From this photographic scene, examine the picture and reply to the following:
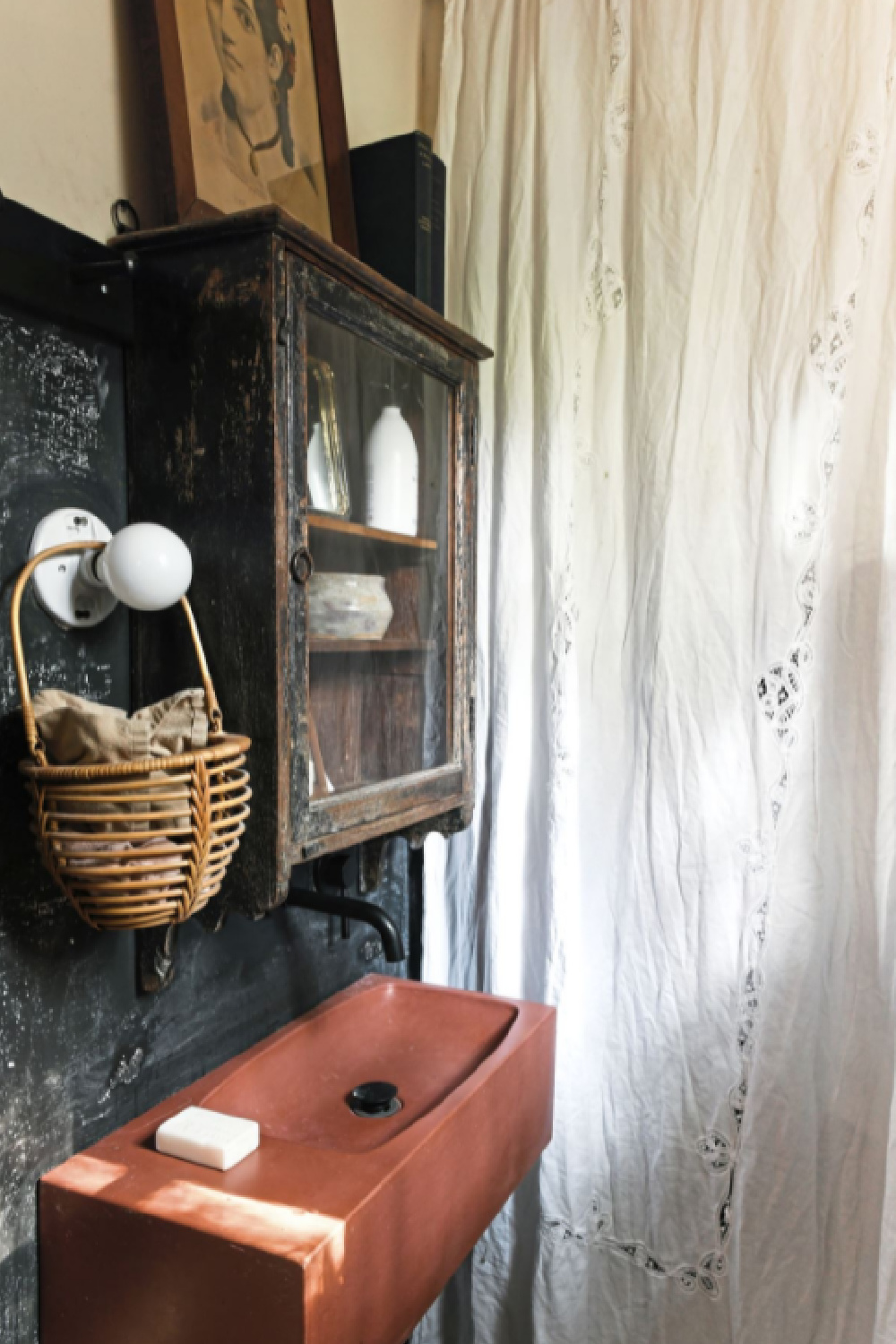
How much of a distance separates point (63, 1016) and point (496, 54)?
1379 mm

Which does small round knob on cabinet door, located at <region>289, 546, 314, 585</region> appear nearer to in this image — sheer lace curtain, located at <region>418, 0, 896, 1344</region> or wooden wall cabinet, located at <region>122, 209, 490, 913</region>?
wooden wall cabinet, located at <region>122, 209, 490, 913</region>

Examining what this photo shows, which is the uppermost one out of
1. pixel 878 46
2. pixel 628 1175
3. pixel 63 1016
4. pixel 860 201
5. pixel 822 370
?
pixel 878 46

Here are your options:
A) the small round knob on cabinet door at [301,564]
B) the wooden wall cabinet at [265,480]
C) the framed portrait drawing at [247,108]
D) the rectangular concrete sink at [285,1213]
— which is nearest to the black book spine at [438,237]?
the framed portrait drawing at [247,108]

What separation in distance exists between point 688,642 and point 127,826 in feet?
2.73

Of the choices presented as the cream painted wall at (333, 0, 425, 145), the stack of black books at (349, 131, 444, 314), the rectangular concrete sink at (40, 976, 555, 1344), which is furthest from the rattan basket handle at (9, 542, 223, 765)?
the cream painted wall at (333, 0, 425, 145)

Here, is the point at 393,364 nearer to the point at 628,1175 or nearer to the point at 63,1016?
the point at 63,1016

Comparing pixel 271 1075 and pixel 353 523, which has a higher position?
pixel 353 523

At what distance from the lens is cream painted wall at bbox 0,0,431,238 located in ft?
2.62

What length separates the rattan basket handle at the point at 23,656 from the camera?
0.72 m

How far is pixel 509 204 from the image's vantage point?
138 centimetres

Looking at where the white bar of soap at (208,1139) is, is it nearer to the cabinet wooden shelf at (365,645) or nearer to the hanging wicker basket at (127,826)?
the hanging wicker basket at (127,826)

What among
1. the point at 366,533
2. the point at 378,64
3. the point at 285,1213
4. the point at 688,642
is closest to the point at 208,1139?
the point at 285,1213

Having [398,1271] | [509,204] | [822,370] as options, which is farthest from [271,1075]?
[509,204]

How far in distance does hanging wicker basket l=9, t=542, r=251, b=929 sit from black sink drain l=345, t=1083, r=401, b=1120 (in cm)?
45
